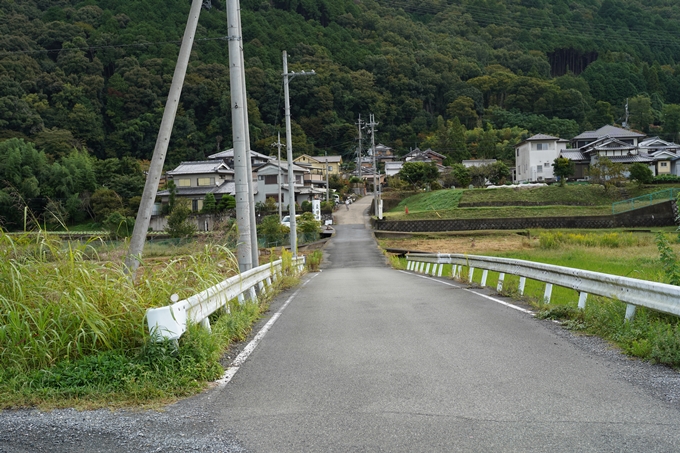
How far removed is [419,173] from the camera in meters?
72.6

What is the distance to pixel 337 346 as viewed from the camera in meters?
6.66

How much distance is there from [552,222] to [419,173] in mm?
24709

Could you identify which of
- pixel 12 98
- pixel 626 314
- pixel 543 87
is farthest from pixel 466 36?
pixel 626 314

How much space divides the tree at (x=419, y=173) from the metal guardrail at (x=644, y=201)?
2544 centimetres

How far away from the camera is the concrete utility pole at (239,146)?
1197cm

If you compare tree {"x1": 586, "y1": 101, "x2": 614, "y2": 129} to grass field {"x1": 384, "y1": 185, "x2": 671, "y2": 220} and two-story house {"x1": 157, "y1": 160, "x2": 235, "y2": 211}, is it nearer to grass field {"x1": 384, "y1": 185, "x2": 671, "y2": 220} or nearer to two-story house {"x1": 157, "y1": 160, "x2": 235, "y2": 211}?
grass field {"x1": 384, "y1": 185, "x2": 671, "y2": 220}

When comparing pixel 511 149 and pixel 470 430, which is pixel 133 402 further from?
pixel 511 149

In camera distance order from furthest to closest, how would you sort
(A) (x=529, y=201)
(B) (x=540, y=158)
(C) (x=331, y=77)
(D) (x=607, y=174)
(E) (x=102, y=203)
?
1. (C) (x=331, y=77)
2. (B) (x=540, y=158)
3. (A) (x=529, y=201)
4. (D) (x=607, y=174)
5. (E) (x=102, y=203)

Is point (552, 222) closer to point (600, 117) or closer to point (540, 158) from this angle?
point (540, 158)

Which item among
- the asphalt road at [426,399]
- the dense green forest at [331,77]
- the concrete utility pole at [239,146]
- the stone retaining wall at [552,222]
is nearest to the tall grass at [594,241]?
the stone retaining wall at [552,222]

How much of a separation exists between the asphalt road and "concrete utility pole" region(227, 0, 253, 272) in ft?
15.0

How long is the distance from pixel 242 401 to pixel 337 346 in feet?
6.90

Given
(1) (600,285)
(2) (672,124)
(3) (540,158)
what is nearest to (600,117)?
(2) (672,124)

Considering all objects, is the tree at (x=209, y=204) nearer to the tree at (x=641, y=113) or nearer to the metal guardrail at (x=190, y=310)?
the metal guardrail at (x=190, y=310)
